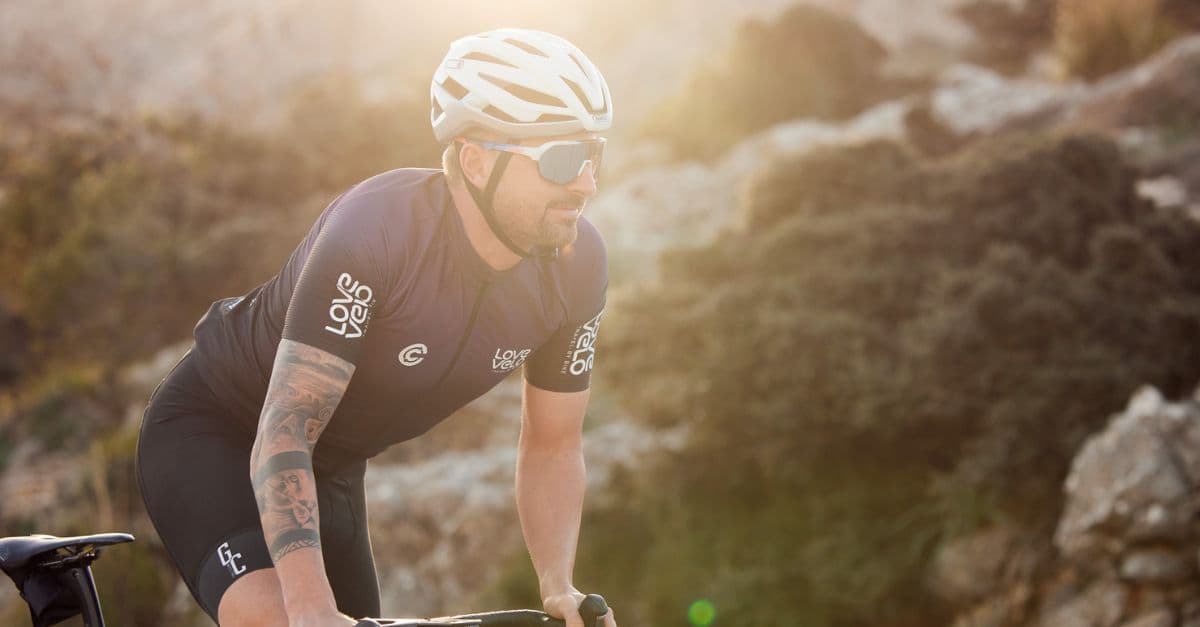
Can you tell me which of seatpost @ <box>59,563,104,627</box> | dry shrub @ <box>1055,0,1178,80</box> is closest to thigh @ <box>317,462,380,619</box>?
seatpost @ <box>59,563,104,627</box>

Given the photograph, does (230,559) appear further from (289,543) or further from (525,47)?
(525,47)

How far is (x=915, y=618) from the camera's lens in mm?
7113

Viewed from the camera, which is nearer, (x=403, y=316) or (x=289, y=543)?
(x=289, y=543)

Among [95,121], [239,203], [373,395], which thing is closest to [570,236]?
[373,395]

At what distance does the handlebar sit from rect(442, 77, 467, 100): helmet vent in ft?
3.61

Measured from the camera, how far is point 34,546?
2627 mm

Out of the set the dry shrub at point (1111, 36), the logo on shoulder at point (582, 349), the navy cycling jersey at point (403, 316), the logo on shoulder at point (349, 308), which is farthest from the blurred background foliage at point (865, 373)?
the dry shrub at point (1111, 36)

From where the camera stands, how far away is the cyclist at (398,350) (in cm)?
242

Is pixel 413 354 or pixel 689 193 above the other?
pixel 689 193

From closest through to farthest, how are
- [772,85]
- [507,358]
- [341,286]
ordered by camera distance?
1. [341,286]
2. [507,358]
3. [772,85]

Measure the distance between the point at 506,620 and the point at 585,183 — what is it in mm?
916

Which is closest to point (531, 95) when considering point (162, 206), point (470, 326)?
point (470, 326)

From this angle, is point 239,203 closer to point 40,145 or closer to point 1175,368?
point 40,145

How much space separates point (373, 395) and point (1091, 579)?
4884 millimetres
